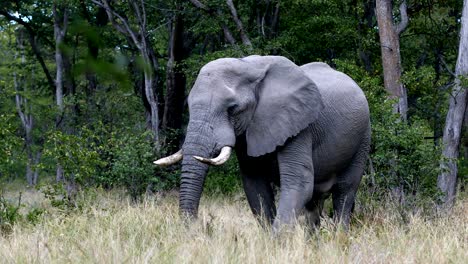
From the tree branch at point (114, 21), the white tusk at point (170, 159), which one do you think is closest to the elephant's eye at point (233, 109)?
the white tusk at point (170, 159)

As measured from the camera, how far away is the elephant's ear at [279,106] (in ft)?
24.2

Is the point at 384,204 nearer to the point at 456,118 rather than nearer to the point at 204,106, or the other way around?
the point at 204,106

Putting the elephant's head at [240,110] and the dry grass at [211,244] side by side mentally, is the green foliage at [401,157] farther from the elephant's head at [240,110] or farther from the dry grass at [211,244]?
the elephant's head at [240,110]

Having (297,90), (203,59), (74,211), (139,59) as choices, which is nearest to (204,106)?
(297,90)

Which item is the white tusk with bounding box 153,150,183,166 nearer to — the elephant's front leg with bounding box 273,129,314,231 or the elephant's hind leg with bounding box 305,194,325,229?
the elephant's front leg with bounding box 273,129,314,231

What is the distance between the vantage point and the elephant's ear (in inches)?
290

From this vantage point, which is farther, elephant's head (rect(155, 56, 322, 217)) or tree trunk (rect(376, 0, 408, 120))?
tree trunk (rect(376, 0, 408, 120))

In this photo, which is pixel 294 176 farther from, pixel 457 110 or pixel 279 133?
pixel 457 110

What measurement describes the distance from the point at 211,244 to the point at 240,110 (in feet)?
6.05

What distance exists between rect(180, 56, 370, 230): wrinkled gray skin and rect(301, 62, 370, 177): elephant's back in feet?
0.03

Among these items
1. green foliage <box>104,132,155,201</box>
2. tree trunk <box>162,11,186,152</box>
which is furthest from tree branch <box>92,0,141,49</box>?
green foliage <box>104,132,155,201</box>

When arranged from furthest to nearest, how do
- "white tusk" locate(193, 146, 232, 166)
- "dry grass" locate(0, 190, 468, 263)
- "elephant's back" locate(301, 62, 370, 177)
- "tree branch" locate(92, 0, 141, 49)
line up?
"tree branch" locate(92, 0, 141, 49) < "elephant's back" locate(301, 62, 370, 177) < "white tusk" locate(193, 146, 232, 166) < "dry grass" locate(0, 190, 468, 263)

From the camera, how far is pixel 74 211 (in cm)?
884

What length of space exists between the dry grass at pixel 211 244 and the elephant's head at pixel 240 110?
1.88ft
